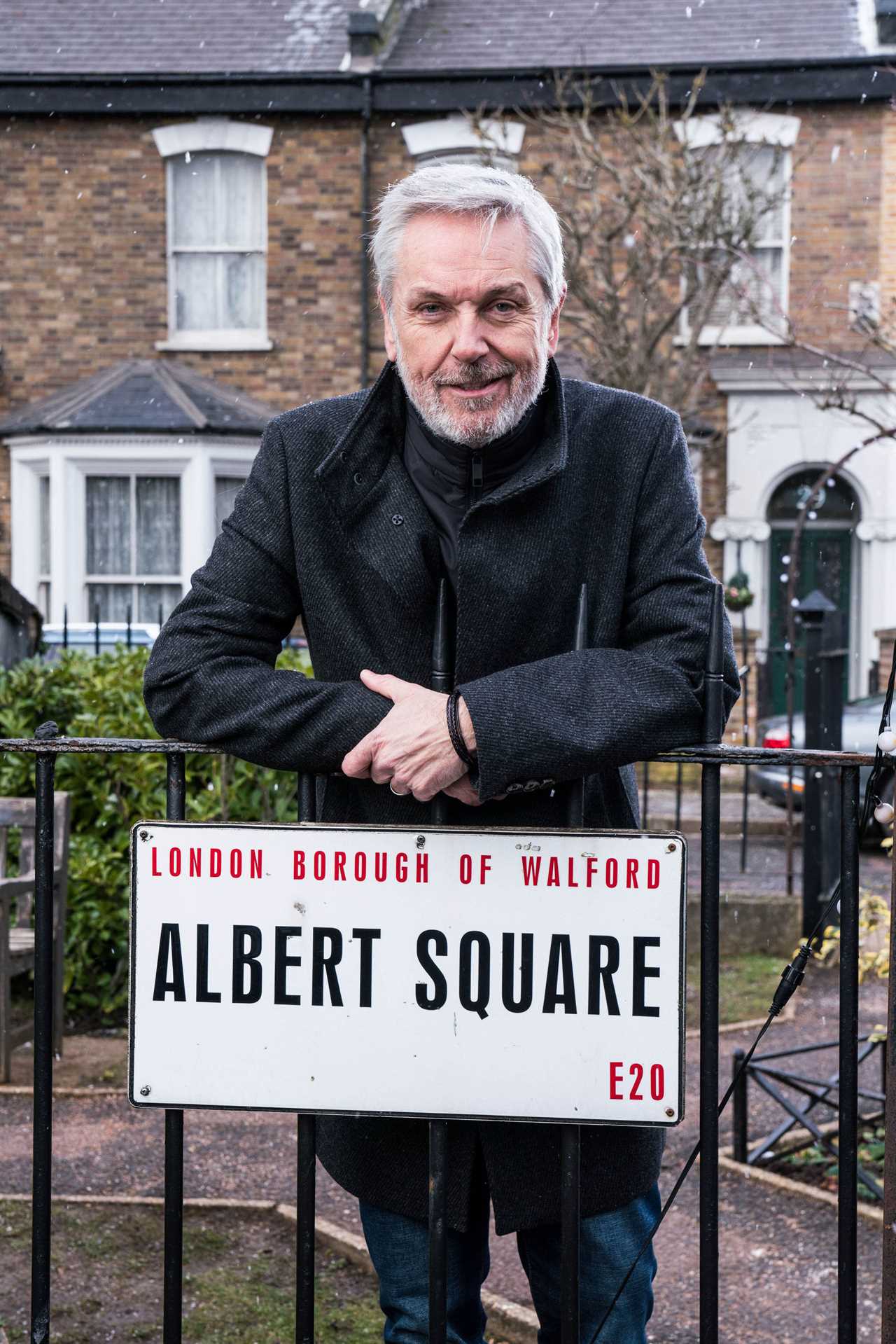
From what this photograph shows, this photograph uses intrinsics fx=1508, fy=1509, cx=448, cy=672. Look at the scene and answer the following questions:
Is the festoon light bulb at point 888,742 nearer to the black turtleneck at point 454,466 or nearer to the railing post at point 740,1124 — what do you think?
the black turtleneck at point 454,466

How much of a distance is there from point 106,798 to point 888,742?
4.56 meters

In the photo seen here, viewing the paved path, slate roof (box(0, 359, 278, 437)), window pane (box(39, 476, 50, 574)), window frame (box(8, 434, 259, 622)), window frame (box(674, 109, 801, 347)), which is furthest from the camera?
window pane (box(39, 476, 50, 574))

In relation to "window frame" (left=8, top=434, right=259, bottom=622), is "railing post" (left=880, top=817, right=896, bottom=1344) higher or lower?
lower

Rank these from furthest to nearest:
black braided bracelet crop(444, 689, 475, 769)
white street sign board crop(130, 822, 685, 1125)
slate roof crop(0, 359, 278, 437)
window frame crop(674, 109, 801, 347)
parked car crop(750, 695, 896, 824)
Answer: slate roof crop(0, 359, 278, 437) → window frame crop(674, 109, 801, 347) → parked car crop(750, 695, 896, 824) → white street sign board crop(130, 822, 685, 1125) → black braided bracelet crop(444, 689, 475, 769)

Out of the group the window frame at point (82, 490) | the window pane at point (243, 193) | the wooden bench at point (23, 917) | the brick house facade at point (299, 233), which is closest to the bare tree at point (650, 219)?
the brick house facade at point (299, 233)

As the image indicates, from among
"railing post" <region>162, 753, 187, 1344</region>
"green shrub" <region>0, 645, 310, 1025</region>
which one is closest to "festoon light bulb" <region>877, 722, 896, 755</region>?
"railing post" <region>162, 753, 187, 1344</region>

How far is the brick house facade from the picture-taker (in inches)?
620

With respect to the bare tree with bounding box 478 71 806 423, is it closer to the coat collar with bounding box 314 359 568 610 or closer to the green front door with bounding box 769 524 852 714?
the green front door with bounding box 769 524 852 714

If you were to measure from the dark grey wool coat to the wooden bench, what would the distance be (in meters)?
3.04

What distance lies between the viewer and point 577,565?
7.63 feet

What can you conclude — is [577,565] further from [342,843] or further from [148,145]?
[148,145]

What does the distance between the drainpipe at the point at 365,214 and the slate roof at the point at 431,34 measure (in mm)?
479

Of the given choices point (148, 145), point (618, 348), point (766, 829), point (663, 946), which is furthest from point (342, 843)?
point (148, 145)

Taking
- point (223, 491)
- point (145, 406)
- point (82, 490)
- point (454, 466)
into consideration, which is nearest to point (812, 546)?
point (223, 491)
